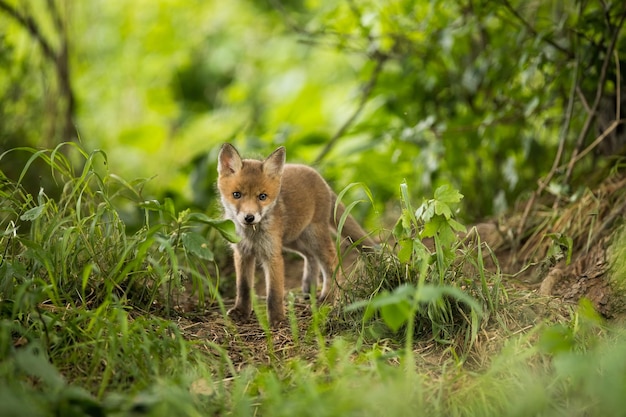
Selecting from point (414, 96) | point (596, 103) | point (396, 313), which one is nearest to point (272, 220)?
point (396, 313)

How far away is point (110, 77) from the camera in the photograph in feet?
32.1

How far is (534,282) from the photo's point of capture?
3.65m

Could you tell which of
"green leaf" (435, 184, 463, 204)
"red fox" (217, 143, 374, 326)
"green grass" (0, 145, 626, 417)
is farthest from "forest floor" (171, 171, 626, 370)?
"green leaf" (435, 184, 463, 204)

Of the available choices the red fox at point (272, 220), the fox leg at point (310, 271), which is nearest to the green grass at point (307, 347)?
the red fox at point (272, 220)

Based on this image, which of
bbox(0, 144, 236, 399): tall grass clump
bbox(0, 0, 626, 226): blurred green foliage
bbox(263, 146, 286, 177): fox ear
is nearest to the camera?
bbox(0, 144, 236, 399): tall grass clump

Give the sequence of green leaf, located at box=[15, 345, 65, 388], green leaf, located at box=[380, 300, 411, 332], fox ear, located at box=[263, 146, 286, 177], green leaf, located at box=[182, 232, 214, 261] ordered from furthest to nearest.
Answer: fox ear, located at box=[263, 146, 286, 177] → green leaf, located at box=[182, 232, 214, 261] → green leaf, located at box=[380, 300, 411, 332] → green leaf, located at box=[15, 345, 65, 388]

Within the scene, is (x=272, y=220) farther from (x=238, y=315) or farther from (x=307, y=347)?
(x=307, y=347)

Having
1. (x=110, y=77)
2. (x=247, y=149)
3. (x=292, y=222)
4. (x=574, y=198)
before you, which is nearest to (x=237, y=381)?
(x=292, y=222)

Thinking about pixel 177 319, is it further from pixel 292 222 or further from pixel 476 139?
pixel 476 139

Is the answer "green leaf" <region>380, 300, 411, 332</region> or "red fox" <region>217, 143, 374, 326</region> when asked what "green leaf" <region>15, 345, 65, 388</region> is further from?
"red fox" <region>217, 143, 374, 326</region>

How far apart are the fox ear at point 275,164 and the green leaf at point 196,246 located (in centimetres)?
109

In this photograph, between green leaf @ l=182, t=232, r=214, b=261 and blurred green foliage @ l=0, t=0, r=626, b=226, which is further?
blurred green foliage @ l=0, t=0, r=626, b=226

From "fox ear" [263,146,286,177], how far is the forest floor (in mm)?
742

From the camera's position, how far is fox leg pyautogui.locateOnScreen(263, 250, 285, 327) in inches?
141
